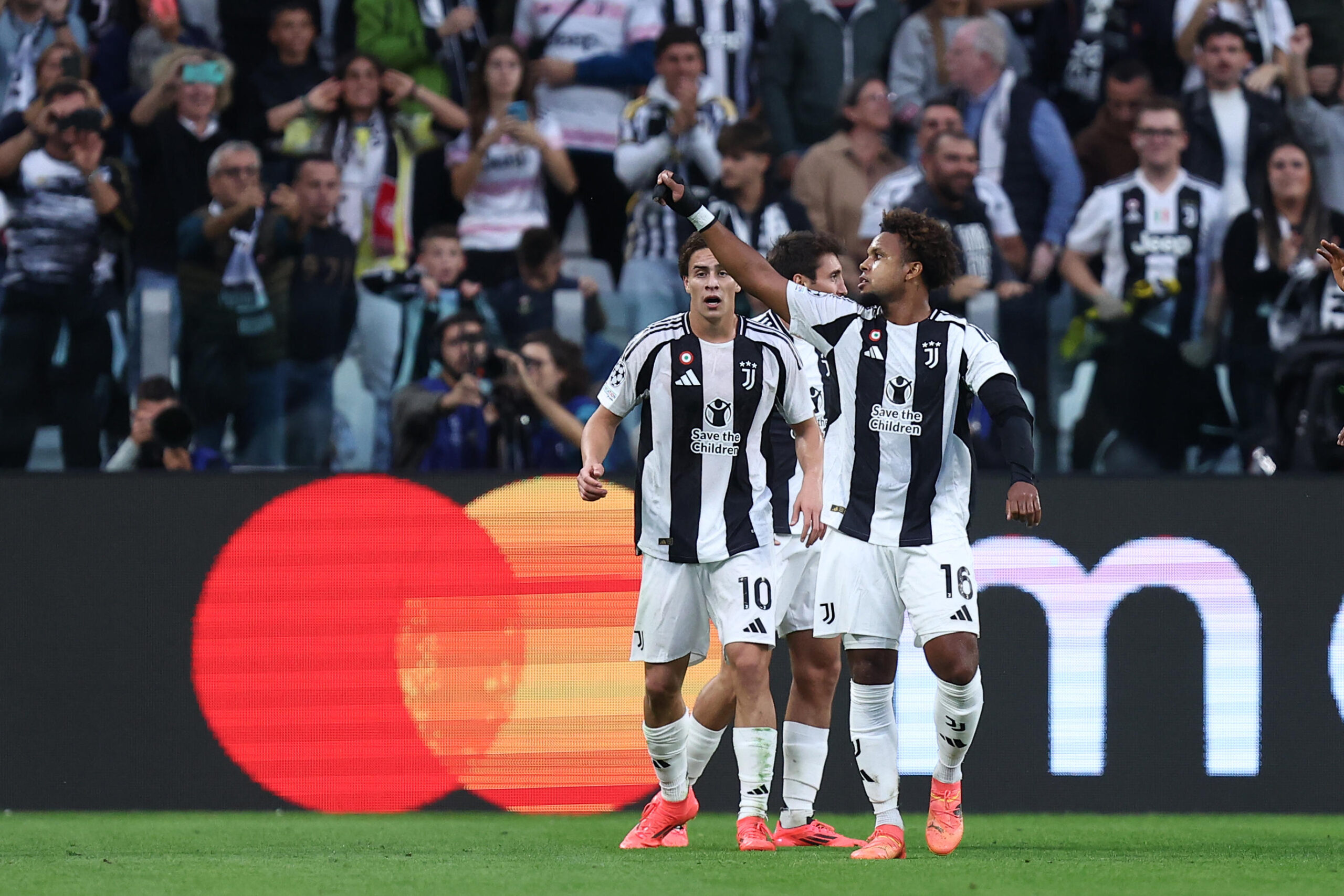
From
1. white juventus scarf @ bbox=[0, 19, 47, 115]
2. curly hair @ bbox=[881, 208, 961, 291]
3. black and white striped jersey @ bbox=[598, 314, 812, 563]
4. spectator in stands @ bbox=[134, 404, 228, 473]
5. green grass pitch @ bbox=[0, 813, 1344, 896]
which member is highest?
white juventus scarf @ bbox=[0, 19, 47, 115]

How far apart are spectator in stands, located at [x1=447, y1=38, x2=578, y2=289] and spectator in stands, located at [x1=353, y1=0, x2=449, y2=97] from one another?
0.39m

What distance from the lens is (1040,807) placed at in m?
8.37

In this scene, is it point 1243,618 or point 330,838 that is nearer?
point 330,838

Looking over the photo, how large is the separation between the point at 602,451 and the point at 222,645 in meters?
2.89

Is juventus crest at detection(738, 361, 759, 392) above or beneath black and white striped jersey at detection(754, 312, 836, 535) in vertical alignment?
above

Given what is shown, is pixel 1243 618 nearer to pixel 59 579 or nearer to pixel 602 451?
pixel 602 451

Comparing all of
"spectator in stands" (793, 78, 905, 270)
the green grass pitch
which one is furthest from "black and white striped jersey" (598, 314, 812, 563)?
"spectator in stands" (793, 78, 905, 270)

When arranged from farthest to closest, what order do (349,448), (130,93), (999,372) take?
(130,93), (349,448), (999,372)

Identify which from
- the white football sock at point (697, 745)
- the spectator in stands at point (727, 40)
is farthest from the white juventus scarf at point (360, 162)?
the white football sock at point (697, 745)

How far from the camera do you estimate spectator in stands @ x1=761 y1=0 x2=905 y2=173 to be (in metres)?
11.2

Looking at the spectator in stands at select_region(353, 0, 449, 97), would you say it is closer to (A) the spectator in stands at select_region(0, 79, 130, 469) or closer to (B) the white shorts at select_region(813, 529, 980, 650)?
(A) the spectator in stands at select_region(0, 79, 130, 469)

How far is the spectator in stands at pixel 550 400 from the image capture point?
952 centimetres

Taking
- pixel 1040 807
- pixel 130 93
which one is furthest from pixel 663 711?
pixel 130 93

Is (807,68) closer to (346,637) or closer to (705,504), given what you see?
(346,637)
